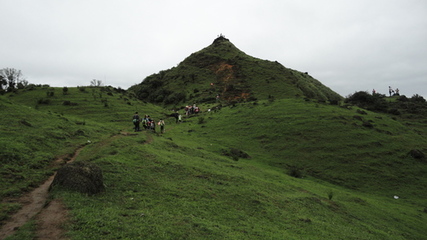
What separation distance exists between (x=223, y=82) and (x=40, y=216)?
84.7m

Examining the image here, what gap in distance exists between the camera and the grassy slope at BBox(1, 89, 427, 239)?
9899 mm

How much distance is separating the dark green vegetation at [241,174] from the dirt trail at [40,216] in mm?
342

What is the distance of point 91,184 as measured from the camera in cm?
1095

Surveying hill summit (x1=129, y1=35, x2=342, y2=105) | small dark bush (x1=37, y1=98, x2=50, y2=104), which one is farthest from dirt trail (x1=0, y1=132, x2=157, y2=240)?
hill summit (x1=129, y1=35, x2=342, y2=105)

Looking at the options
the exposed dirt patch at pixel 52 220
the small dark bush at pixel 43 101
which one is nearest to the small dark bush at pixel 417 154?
the exposed dirt patch at pixel 52 220

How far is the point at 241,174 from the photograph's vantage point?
800 inches

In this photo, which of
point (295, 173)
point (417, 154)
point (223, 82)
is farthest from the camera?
point (223, 82)

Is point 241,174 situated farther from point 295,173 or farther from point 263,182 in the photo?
point 295,173

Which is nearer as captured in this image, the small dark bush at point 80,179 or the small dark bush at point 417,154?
the small dark bush at point 80,179

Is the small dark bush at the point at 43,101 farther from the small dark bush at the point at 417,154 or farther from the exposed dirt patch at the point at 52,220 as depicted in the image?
the small dark bush at the point at 417,154

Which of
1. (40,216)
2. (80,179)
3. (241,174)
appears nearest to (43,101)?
(241,174)

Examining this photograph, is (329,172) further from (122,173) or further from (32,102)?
(32,102)

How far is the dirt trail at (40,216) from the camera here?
A: 7492 millimetres

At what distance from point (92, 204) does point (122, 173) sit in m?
4.30
